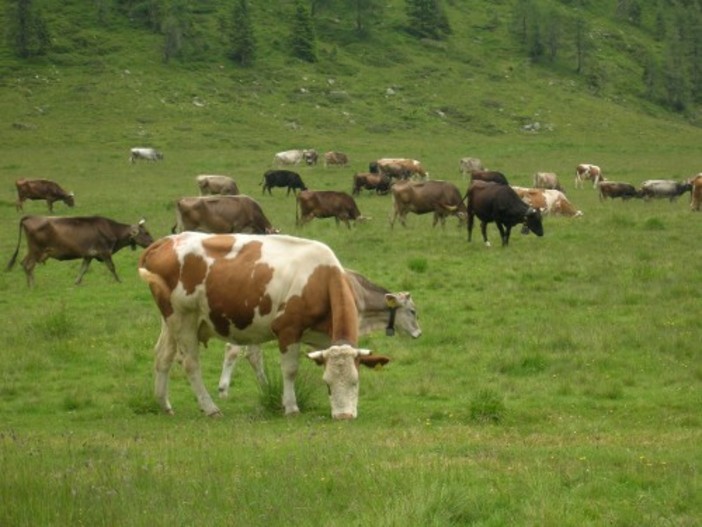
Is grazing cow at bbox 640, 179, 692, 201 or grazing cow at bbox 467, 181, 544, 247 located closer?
grazing cow at bbox 467, 181, 544, 247

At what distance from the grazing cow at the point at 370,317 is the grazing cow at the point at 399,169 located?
36.6 metres

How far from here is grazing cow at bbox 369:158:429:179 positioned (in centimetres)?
5181

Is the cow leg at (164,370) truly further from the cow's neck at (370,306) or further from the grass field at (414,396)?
the cow's neck at (370,306)

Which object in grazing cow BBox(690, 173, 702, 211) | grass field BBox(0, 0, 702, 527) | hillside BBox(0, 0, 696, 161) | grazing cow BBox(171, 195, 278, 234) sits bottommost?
hillside BBox(0, 0, 696, 161)

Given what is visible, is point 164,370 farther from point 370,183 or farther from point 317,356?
point 370,183

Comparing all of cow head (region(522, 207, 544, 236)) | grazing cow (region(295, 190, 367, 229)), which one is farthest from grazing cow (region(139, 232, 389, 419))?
grazing cow (region(295, 190, 367, 229))

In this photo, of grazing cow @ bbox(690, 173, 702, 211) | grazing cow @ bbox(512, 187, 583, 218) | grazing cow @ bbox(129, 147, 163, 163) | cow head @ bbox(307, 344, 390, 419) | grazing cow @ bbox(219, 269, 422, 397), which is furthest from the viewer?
grazing cow @ bbox(129, 147, 163, 163)

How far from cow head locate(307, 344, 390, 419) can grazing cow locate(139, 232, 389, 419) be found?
0.29 m

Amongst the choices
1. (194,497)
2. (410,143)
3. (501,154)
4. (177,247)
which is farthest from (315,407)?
(410,143)

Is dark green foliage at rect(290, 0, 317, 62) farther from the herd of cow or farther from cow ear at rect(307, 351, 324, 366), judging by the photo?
cow ear at rect(307, 351, 324, 366)

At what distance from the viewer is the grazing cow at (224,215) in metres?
25.6

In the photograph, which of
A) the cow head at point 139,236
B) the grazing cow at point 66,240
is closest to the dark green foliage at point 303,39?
the cow head at point 139,236

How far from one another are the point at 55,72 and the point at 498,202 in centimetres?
6291

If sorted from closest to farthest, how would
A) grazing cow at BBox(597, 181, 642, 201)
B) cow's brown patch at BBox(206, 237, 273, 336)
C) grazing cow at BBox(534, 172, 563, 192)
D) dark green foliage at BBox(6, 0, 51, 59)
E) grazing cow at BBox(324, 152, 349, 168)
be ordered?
cow's brown patch at BBox(206, 237, 273, 336) < grazing cow at BBox(597, 181, 642, 201) < grazing cow at BBox(534, 172, 563, 192) < grazing cow at BBox(324, 152, 349, 168) < dark green foliage at BBox(6, 0, 51, 59)
